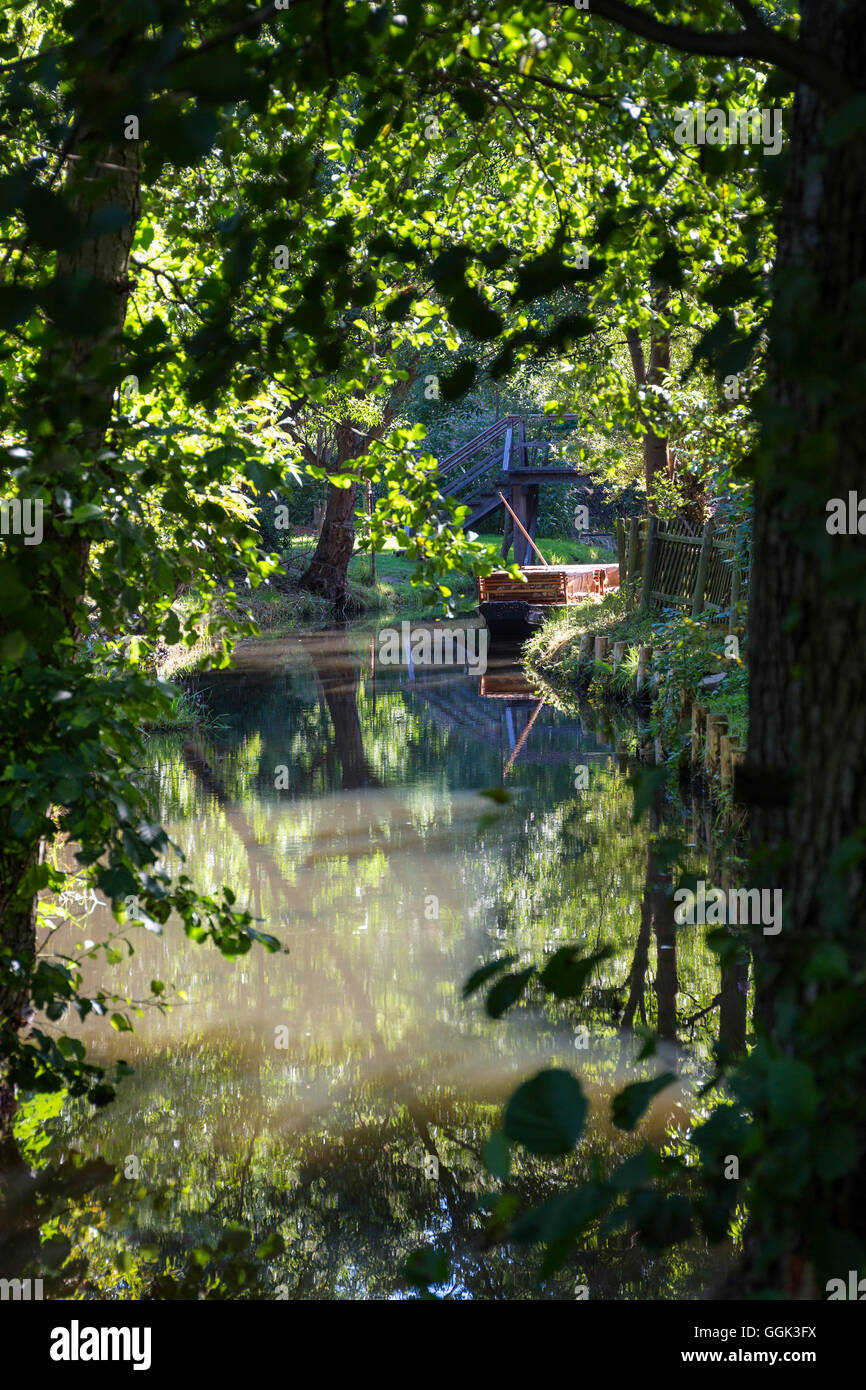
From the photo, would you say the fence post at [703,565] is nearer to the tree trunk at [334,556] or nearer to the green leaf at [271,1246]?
the green leaf at [271,1246]

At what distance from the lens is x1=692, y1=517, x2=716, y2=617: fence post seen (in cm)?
1465

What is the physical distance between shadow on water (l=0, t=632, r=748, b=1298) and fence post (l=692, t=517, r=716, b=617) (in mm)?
4533

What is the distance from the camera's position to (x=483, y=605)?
890 inches

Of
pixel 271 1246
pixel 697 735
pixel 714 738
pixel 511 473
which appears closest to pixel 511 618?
pixel 511 473

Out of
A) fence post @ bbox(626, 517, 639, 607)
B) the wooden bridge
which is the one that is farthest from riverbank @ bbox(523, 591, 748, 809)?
the wooden bridge

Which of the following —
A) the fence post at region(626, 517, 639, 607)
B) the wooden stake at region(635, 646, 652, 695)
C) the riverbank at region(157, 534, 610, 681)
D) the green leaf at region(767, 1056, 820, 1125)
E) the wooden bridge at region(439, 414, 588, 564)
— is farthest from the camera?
the wooden bridge at region(439, 414, 588, 564)

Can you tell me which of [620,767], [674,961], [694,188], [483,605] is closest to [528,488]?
[483,605]

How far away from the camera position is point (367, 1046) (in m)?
5.71

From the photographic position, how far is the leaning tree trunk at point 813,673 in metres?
1.17

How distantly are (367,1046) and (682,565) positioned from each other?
37.9 ft

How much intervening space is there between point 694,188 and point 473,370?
1.85m

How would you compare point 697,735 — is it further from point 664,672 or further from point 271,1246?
point 271,1246

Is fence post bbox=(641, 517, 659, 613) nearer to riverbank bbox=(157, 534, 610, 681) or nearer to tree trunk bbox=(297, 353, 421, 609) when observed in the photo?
riverbank bbox=(157, 534, 610, 681)

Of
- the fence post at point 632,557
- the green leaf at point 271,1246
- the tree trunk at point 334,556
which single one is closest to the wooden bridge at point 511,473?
the tree trunk at point 334,556
